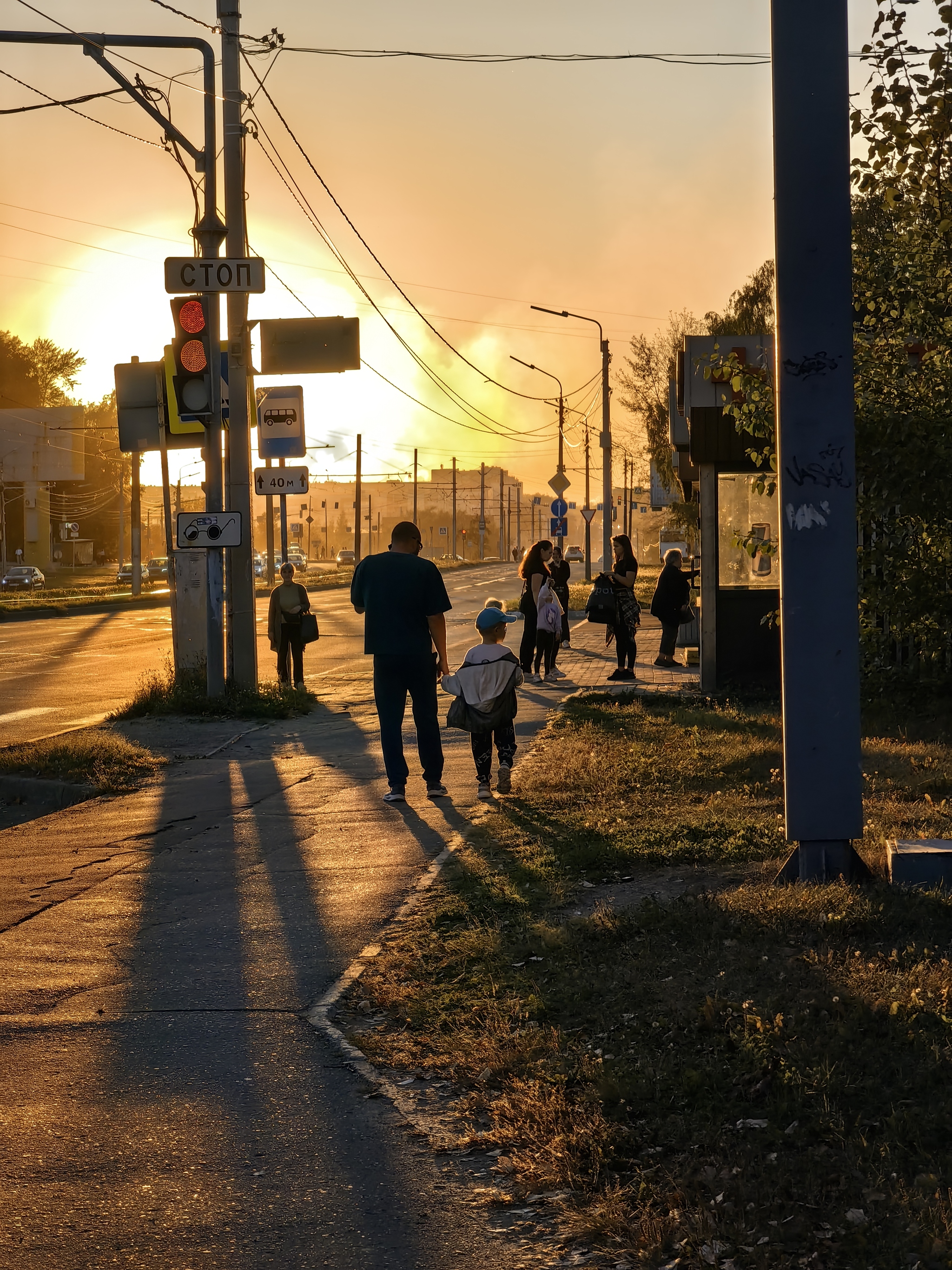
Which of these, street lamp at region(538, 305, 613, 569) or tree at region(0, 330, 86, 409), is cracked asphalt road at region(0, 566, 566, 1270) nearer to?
street lamp at region(538, 305, 613, 569)

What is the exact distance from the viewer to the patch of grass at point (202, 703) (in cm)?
1496

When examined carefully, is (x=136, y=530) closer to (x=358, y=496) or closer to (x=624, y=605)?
(x=358, y=496)

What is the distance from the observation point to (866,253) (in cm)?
988

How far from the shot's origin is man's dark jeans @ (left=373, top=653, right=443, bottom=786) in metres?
9.42

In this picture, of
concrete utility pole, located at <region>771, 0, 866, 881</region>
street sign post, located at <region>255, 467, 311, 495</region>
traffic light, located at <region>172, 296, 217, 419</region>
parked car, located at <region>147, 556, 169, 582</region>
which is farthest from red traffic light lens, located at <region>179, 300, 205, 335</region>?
parked car, located at <region>147, 556, 169, 582</region>

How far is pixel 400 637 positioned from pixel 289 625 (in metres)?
8.68

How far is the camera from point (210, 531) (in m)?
14.2

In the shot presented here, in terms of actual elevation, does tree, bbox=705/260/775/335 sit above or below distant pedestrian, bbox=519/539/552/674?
above

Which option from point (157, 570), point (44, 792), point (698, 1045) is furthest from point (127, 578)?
point (698, 1045)

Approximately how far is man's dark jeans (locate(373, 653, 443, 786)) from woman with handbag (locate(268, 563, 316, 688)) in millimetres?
8030

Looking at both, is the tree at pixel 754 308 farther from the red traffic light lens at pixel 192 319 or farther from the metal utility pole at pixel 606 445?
the red traffic light lens at pixel 192 319

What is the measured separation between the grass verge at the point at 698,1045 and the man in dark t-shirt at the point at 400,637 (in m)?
2.15

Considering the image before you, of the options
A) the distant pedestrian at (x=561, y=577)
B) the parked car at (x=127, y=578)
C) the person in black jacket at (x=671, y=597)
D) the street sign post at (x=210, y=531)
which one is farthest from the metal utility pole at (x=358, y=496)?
the street sign post at (x=210, y=531)

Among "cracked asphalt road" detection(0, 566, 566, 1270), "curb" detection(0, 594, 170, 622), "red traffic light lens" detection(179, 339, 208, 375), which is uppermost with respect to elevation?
"red traffic light lens" detection(179, 339, 208, 375)
